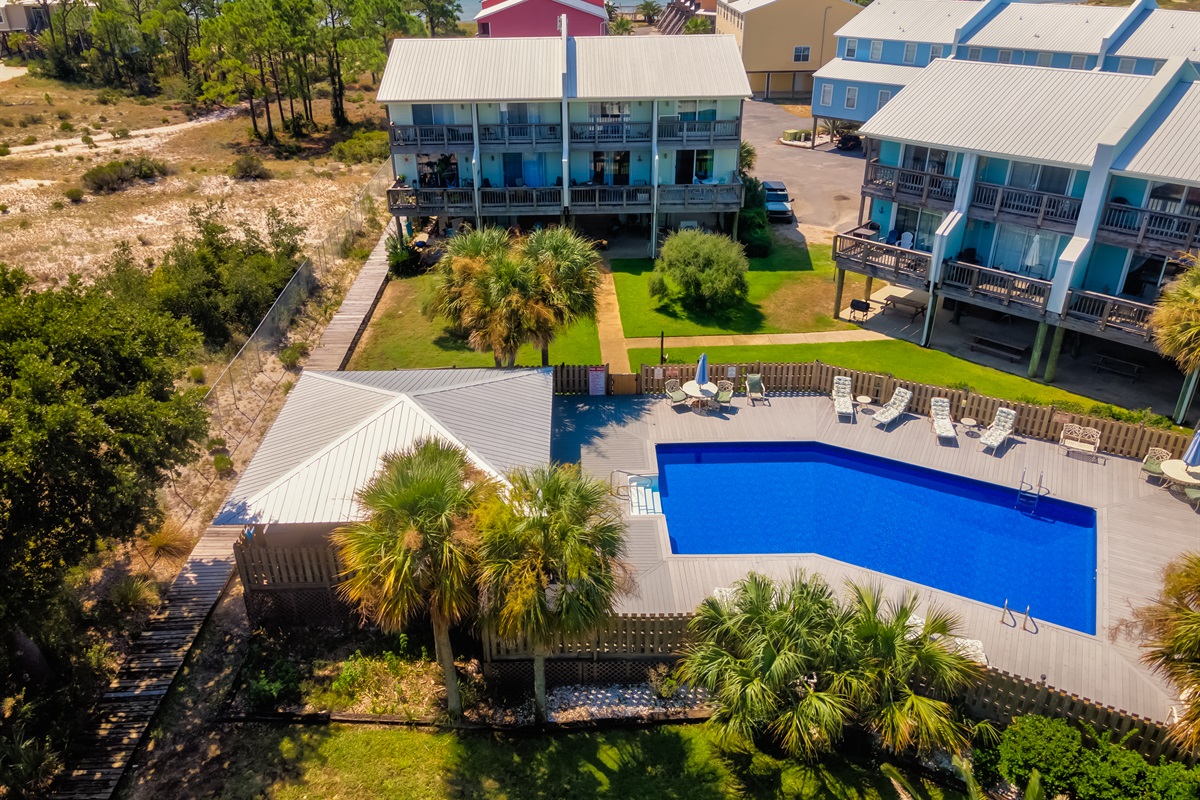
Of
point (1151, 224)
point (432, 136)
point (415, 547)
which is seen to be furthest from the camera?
point (432, 136)

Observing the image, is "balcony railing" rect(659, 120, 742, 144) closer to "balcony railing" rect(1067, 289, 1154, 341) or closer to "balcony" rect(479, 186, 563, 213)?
"balcony" rect(479, 186, 563, 213)

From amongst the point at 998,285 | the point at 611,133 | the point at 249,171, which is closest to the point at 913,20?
the point at 611,133

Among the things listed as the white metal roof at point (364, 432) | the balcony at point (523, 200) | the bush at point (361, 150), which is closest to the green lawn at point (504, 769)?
the white metal roof at point (364, 432)

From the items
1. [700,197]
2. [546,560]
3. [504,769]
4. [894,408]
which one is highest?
[700,197]

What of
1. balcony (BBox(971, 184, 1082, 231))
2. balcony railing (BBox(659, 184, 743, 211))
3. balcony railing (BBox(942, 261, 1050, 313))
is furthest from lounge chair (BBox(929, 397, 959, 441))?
balcony railing (BBox(659, 184, 743, 211))

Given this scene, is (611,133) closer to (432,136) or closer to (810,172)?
(432,136)

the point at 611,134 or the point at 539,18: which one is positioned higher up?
the point at 539,18
